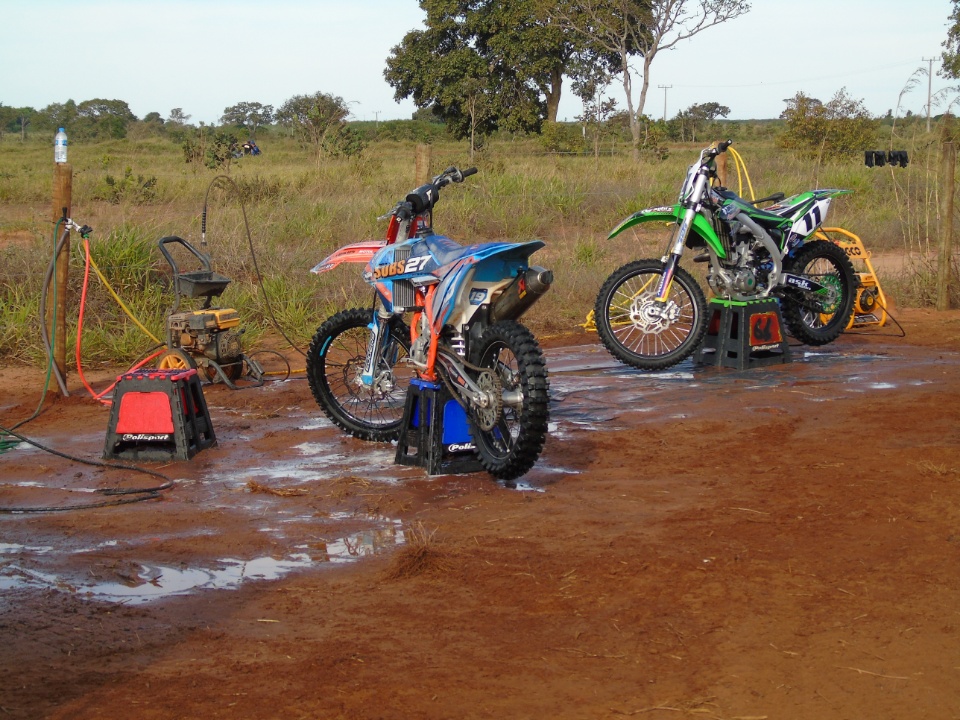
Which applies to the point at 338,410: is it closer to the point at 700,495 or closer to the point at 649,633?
the point at 700,495

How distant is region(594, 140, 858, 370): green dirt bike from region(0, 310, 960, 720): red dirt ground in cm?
145

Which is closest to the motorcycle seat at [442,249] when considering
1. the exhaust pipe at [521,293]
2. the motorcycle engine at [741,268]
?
the exhaust pipe at [521,293]

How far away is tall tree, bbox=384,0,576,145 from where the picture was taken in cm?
3588

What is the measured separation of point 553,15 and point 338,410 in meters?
30.8

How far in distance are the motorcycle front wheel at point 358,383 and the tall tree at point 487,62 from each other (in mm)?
29773

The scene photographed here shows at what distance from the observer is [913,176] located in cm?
1677

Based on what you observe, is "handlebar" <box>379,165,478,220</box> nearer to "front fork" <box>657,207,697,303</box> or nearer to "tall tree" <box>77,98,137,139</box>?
"front fork" <box>657,207,697,303</box>

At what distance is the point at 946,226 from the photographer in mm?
10367

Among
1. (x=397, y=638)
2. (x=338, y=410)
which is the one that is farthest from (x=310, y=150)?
(x=397, y=638)

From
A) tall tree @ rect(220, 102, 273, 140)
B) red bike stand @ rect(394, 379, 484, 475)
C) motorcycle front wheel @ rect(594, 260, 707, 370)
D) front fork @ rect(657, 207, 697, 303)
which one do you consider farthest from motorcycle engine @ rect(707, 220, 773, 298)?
tall tree @ rect(220, 102, 273, 140)

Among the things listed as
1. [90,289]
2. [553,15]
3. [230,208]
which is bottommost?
[90,289]

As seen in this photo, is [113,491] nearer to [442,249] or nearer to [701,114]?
[442,249]

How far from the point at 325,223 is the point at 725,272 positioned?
18.8ft

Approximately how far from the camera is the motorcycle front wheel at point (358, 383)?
628 cm
